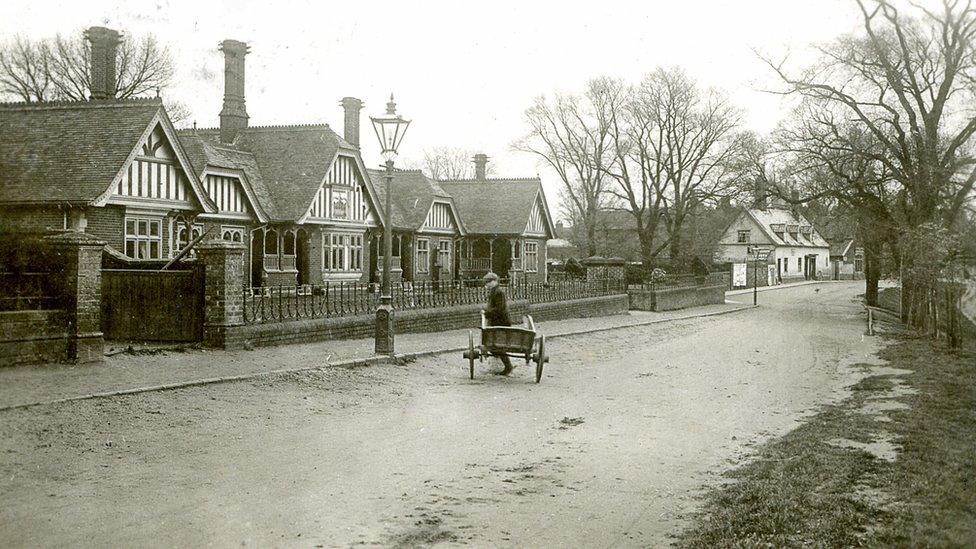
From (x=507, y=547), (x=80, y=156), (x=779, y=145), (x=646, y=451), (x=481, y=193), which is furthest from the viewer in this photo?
(x=481, y=193)

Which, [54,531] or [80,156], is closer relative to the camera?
[54,531]

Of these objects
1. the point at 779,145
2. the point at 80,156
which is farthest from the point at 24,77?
the point at 779,145

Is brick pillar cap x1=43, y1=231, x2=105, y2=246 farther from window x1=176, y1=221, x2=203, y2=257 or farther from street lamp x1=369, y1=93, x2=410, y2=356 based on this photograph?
window x1=176, y1=221, x2=203, y2=257

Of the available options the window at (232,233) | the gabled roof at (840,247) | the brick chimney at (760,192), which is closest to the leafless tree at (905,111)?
the brick chimney at (760,192)

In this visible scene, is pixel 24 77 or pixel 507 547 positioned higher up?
pixel 24 77

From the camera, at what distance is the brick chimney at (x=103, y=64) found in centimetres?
2264

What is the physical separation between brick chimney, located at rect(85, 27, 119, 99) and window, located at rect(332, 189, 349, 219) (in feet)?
29.4

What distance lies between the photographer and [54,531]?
5.43 meters

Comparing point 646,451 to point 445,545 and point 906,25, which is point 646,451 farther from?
point 906,25

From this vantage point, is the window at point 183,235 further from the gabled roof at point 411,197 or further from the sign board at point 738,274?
the sign board at point 738,274

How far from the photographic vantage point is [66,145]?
20484 mm

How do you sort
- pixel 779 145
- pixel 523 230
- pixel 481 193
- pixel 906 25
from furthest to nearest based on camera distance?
pixel 481 193 < pixel 523 230 < pixel 779 145 < pixel 906 25

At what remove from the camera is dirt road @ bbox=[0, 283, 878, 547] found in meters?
5.68

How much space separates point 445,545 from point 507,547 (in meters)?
0.40
